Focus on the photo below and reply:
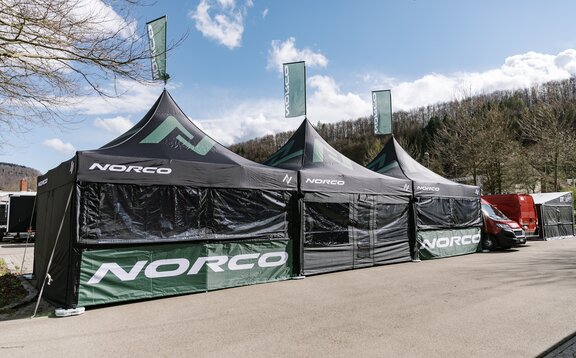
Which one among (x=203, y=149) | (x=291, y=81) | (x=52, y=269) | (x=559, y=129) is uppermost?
(x=559, y=129)

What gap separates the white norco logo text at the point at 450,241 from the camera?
12852 mm

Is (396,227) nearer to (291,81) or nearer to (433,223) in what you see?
(433,223)

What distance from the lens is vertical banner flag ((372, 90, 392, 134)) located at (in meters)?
15.1

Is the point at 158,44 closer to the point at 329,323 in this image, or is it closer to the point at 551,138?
the point at 329,323

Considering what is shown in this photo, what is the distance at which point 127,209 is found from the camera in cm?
714

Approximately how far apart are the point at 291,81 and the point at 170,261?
23.3 ft

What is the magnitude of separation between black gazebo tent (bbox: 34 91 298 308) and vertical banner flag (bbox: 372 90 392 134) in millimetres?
6927

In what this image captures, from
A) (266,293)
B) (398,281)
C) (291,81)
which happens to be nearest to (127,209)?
(266,293)

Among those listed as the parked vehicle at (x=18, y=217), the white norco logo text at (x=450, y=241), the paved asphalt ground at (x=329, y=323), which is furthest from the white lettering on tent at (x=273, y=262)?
the parked vehicle at (x=18, y=217)

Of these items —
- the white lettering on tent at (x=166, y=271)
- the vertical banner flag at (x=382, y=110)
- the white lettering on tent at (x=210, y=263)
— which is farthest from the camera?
the vertical banner flag at (x=382, y=110)

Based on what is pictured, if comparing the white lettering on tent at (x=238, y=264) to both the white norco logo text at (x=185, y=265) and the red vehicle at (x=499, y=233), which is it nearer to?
the white norco logo text at (x=185, y=265)

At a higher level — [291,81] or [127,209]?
[291,81]

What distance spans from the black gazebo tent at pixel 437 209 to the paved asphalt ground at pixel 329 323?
4.01 metres

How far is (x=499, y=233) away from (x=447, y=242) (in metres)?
3.17
